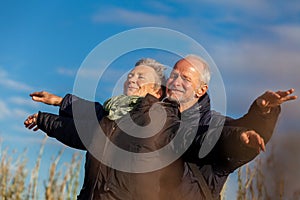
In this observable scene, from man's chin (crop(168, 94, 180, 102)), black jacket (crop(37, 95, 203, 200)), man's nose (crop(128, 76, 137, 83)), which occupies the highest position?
man's nose (crop(128, 76, 137, 83))

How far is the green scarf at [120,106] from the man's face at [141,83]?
9 cm

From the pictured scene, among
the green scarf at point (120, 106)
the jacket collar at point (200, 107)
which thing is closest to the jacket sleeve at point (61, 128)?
the green scarf at point (120, 106)

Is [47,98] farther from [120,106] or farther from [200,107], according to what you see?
[200,107]

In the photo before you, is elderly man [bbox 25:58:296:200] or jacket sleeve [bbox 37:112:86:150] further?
jacket sleeve [bbox 37:112:86:150]

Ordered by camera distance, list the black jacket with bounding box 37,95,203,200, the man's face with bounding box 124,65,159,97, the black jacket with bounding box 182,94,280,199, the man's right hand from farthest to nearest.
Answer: the man's right hand
the man's face with bounding box 124,65,159,97
the black jacket with bounding box 37,95,203,200
the black jacket with bounding box 182,94,280,199

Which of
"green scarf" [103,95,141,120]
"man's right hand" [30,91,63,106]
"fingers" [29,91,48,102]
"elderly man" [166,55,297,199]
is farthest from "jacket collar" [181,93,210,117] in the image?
"fingers" [29,91,48,102]

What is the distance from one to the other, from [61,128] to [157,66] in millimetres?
Result: 500

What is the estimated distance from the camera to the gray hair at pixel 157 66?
8.96ft

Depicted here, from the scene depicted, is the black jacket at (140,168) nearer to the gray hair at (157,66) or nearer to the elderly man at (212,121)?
the elderly man at (212,121)

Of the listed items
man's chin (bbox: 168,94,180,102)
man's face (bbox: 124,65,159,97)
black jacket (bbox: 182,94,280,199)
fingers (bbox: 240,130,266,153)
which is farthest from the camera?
man's face (bbox: 124,65,159,97)

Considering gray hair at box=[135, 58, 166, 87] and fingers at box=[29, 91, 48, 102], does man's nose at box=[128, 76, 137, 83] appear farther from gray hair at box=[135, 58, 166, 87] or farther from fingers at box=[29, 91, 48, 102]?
fingers at box=[29, 91, 48, 102]

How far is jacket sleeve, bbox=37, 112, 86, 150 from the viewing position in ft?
9.13

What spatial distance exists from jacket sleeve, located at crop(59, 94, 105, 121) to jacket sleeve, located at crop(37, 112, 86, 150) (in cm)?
4

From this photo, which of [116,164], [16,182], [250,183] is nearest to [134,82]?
[116,164]
